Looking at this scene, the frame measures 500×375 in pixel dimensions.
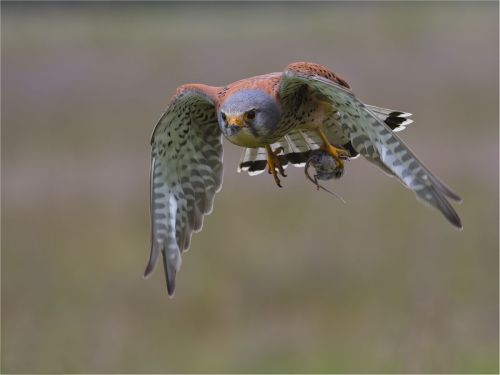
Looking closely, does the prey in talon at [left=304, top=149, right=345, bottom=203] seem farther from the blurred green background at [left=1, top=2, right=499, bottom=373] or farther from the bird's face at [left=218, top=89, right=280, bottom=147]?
the blurred green background at [left=1, top=2, right=499, bottom=373]

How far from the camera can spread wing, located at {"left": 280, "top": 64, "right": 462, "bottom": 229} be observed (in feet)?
13.9

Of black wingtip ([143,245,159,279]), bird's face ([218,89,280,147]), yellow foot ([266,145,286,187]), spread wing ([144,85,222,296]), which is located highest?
bird's face ([218,89,280,147])

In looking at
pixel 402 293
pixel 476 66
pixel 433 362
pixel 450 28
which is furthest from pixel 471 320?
pixel 450 28

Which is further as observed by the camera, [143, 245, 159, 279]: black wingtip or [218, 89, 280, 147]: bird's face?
[143, 245, 159, 279]: black wingtip

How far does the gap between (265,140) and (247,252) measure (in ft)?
16.4

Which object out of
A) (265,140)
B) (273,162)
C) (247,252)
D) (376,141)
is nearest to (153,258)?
(273,162)

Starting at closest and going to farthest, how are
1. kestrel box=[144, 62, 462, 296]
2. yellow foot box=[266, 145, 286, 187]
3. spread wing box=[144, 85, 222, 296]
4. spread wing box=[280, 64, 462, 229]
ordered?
spread wing box=[280, 64, 462, 229] < kestrel box=[144, 62, 462, 296] < yellow foot box=[266, 145, 286, 187] < spread wing box=[144, 85, 222, 296]

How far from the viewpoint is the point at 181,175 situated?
18.7ft

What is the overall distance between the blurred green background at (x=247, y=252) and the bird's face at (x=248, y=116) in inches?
106

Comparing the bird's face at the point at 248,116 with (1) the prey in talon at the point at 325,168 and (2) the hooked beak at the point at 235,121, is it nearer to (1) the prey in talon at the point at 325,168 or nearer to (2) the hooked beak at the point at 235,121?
(2) the hooked beak at the point at 235,121

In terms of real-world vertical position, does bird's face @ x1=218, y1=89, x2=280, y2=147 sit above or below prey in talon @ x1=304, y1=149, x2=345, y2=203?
above

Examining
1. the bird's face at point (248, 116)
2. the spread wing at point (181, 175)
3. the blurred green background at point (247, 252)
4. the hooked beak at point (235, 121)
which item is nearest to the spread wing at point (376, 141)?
the bird's face at point (248, 116)

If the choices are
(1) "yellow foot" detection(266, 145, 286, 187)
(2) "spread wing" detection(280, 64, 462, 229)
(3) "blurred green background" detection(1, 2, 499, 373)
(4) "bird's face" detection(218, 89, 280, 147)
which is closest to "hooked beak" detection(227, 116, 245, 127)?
(4) "bird's face" detection(218, 89, 280, 147)

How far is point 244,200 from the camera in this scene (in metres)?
11.1
